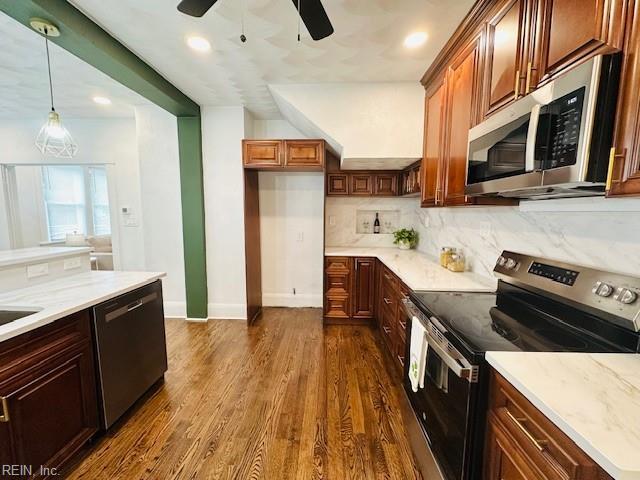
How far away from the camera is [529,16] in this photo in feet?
4.09

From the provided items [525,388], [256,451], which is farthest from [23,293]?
[525,388]

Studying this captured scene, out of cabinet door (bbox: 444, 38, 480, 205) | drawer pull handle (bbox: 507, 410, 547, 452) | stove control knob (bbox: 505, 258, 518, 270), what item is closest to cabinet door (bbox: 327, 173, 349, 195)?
cabinet door (bbox: 444, 38, 480, 205)

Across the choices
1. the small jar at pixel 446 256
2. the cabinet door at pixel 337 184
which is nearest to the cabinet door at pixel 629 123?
the small jar at pixel 446 256

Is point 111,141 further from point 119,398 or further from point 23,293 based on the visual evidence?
point 119,398

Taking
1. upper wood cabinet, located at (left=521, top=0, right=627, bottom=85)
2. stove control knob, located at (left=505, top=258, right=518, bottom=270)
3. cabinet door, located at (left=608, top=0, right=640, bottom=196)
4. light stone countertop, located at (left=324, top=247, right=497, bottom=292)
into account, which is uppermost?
upper wood cabinet, located at (left=521, top=0, right=627, bottom=85)

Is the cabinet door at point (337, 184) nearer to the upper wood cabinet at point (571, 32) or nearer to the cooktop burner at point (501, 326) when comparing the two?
the cooktop burner at point (501, 326)

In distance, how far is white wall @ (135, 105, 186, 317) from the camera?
139 inches

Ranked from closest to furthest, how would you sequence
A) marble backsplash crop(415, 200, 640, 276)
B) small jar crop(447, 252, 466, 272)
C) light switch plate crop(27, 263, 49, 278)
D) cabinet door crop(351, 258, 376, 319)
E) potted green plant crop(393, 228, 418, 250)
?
1. marble backsplash crop(415, 200, 640, 276)
2. light switch plate crop(27, 263, 49, 278)
3. small jar crop(447, 252, 466, 272)
4. cabinet door crop(351, 258, 376, 319)
5. potted green plant crop(393, 228, 418, 250)

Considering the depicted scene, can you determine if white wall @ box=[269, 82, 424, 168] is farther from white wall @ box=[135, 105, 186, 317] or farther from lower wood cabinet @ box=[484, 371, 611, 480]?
lower wood cabinet @ box=[484, 371, 611, 480]

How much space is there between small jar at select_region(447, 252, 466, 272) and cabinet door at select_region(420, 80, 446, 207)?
0.51 metres

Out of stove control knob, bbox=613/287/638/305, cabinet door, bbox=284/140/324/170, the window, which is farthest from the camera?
the window

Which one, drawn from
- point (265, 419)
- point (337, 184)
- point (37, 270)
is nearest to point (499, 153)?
point (265, 419)

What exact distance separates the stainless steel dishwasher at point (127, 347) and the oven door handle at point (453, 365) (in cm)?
194

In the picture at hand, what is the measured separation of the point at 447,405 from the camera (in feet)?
4.10
